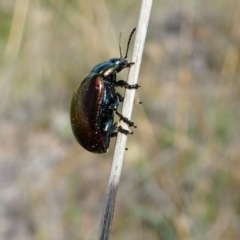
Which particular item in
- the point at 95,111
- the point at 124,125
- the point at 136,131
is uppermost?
the point at 136,131

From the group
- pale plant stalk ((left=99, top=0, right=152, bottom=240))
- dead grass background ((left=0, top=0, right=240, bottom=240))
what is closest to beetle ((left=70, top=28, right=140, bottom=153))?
pale plant stalk ((left=99, top=0, right=152, bottom=240))

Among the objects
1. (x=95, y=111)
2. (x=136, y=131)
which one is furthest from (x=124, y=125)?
(x=136, y=131)

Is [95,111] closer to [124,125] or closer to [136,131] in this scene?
[124,125]

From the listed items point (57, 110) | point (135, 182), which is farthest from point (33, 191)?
point (57, 110)

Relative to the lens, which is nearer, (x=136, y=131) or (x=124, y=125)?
(x=124, y=125)

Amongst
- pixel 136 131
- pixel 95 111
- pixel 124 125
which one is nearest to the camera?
pixel 124 125

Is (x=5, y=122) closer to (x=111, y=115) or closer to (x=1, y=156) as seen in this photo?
(x=1, y=156)

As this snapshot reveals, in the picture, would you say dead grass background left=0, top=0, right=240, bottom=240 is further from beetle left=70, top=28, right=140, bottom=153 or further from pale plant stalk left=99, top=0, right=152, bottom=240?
pale plant stalk left=99, top=0, right=152, bottom=240

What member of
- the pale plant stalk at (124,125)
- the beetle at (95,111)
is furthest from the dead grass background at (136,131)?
the pale plant stalk at (124,125)

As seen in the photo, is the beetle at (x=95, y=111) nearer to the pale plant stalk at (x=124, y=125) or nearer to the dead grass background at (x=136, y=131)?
the pale plant stalk at (x=124, y=125)
